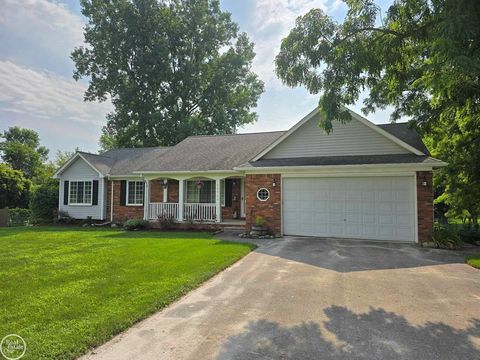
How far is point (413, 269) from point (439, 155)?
8.54 meters

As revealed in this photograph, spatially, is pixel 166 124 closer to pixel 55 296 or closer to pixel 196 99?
pixel 196 99

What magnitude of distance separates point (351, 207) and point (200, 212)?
7.39 m

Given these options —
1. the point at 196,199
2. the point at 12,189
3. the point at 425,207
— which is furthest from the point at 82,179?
the point at 425,207

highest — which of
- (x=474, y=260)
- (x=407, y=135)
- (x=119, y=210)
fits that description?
(x=407, y=135)

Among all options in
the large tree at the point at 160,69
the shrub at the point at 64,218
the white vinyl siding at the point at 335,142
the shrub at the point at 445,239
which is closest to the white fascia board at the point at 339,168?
the white vinyl siding at the point at 335,142

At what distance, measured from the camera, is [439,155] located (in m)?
13.6

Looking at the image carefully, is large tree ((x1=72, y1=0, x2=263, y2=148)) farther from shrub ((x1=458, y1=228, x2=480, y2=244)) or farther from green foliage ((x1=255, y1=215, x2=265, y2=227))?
shrub ((x1=458, y1=228, x2=480, y2=244))

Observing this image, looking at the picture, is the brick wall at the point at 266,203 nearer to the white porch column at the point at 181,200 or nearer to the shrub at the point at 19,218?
the white porch column at the point at 181,200

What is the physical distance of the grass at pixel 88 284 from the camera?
3.85 meters

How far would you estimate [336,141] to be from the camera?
12.7 metres

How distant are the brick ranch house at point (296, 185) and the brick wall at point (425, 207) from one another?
0.10 feet

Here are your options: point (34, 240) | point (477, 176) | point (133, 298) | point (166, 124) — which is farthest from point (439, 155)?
point (166, 124)

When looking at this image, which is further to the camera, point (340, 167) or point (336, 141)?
point (336, 141)

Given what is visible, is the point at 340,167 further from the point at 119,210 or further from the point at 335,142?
the point at 119,210
